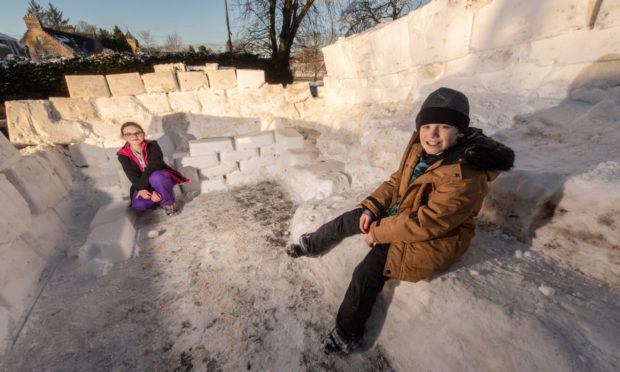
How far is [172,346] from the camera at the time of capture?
58.7 inches

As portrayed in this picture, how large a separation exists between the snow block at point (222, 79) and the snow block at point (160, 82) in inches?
20.5

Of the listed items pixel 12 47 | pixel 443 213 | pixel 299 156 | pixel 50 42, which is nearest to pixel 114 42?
pixel 50 42

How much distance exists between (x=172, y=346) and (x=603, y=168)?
2.46 m

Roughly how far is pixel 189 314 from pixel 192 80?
11.4ft

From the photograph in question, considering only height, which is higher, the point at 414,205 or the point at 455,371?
the point at 414,205

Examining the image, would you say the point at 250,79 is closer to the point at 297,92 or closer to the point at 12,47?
the point at 297,92

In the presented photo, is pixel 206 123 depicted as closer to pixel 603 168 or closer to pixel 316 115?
pixel 316 115

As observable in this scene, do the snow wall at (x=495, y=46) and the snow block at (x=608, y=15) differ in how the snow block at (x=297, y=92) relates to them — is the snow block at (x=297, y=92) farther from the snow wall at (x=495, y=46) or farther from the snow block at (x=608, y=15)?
the snow block at (x=608, y=15)

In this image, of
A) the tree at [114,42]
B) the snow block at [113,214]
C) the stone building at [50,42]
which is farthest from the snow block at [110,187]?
the stone building at [50,42]

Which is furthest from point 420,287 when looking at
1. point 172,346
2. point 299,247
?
point 172,346

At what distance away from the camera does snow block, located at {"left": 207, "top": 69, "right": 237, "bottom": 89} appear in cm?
400

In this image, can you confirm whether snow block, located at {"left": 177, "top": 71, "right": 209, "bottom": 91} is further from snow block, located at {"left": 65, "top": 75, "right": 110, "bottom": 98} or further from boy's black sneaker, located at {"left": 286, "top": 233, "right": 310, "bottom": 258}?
boy's black sneaker, located at {"left": 286, "top": 233, "right": 310, "bottom": 258}

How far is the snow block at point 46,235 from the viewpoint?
6.66 feet

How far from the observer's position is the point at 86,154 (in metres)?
3.40
